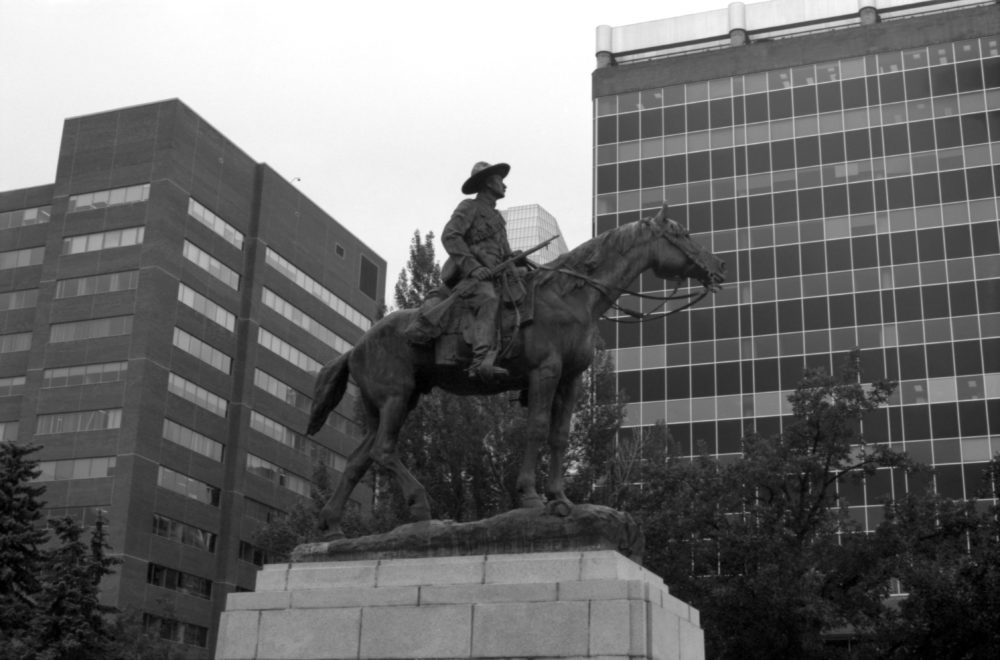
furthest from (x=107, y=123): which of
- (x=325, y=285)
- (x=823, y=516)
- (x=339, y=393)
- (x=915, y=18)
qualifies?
(x=339, y=393)

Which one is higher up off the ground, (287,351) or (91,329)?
(287,351)

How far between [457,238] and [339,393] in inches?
98.2

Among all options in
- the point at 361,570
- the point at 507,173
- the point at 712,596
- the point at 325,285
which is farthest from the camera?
the point at 325,285

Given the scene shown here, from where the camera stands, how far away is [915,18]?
3100 inches

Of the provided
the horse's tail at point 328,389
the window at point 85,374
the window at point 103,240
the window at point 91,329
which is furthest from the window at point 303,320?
the horse's tail at point 328,389

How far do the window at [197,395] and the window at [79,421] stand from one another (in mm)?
4359

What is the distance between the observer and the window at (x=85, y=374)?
254 ft

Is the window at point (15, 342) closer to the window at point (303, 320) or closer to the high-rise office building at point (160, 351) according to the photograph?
the high-rise office building at point (160, 351)

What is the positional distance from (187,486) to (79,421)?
25.2ft

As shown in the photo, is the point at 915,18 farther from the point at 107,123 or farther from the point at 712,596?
the point at 712,596

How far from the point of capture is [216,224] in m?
87.1

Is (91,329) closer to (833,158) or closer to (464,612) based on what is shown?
(833,158)

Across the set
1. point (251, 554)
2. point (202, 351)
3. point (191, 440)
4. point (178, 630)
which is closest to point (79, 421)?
point (191, 440)

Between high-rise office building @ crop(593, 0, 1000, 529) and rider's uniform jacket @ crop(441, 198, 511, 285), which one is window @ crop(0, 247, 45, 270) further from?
rider's uniform jacket @ crop(441, 198, 511, 285)
